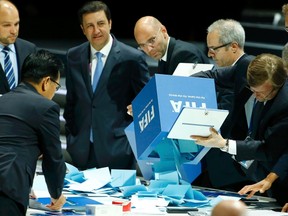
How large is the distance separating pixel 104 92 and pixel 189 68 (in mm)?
741

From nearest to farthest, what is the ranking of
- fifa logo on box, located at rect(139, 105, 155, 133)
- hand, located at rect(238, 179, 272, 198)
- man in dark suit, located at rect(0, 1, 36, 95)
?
1. hand, located at rect(238, 179, 272, 198)
2. fifa logo on box, located at rect(139, 105, 155, 133)
3. man in dark suit, located at rect(0, 1, 36, 95)

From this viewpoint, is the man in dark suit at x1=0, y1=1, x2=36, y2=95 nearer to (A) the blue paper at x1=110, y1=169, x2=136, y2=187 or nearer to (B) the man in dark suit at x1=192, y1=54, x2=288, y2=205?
(A) the blue paper at x1=110, y1=169, x2=136, y2=187

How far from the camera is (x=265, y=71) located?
5121 mm

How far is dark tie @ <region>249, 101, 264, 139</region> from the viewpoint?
5.39m

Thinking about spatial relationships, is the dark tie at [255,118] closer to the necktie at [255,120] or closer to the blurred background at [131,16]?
the necktie at [255,120]

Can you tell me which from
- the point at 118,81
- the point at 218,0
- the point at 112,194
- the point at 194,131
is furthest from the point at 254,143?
the point at 218,0

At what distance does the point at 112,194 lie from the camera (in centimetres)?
559

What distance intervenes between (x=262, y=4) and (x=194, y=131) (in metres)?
9.36

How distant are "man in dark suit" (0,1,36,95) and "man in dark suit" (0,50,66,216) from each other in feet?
6.44

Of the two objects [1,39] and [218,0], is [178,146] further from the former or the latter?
[218,0]

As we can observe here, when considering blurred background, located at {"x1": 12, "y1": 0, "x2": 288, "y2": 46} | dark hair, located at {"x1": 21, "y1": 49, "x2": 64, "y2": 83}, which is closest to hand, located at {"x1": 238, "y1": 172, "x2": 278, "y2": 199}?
dark hair, located at {"x1": 21, "y1": 49, "x2": 64, "y2": 83}

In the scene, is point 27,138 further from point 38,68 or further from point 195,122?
point 195,122

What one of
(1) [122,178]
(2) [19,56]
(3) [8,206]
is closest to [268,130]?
(1) [122,178]

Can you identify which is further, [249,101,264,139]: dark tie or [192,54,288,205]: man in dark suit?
[249,101,264,139]: dark tie
